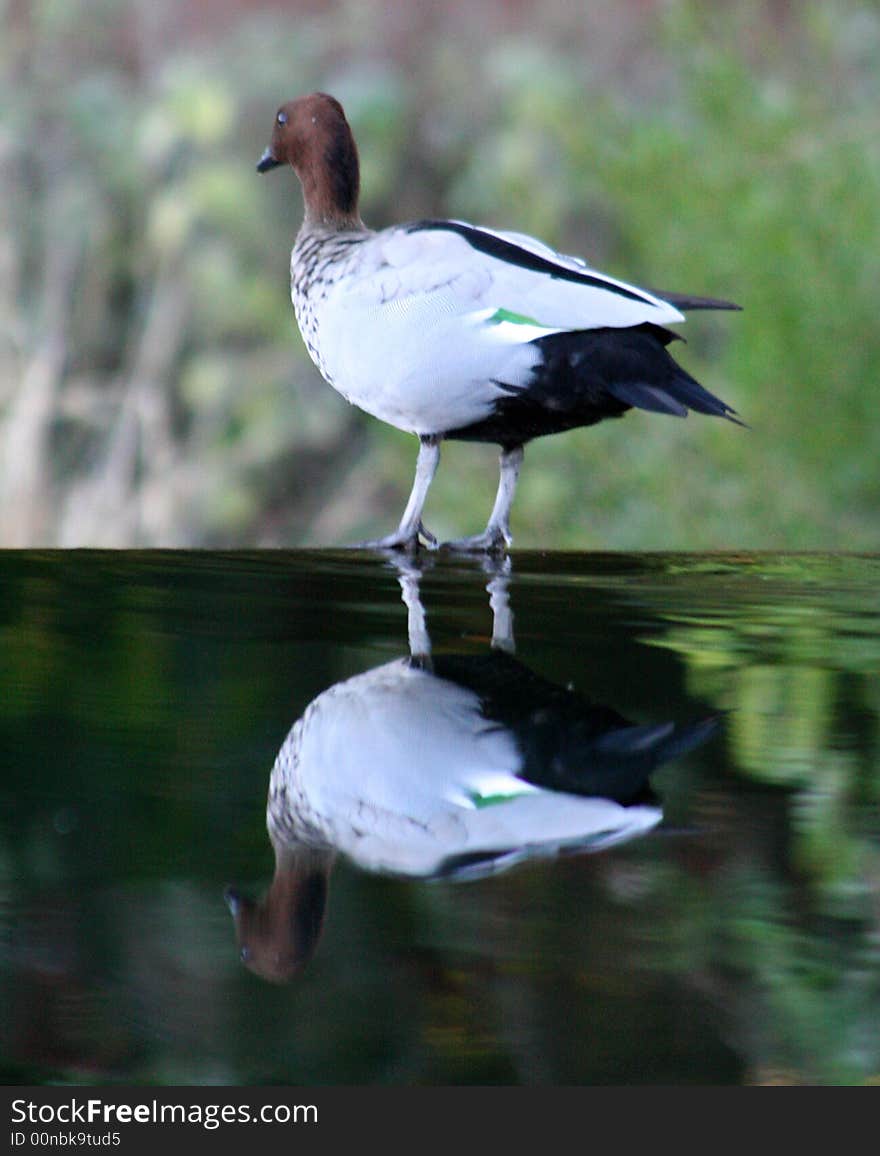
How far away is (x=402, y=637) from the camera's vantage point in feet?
7.15

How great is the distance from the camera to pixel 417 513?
11.6 ft

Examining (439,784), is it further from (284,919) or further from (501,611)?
(501,611)

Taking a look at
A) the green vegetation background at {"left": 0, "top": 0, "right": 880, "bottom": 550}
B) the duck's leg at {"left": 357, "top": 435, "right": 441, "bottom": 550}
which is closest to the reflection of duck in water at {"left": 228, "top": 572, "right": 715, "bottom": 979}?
the duck's leg at {"left": 357, "top": 435, "right": 441, "bottom": 550}

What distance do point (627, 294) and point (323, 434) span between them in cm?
726

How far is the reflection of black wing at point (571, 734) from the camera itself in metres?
1.51

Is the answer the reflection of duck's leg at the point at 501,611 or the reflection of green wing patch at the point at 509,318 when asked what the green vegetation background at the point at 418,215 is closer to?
the reflection of green wing patch at the point at 509,318

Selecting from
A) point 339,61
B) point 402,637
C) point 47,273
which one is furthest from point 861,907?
point 339,61

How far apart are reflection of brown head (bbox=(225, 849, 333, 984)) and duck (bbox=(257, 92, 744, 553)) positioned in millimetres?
1917

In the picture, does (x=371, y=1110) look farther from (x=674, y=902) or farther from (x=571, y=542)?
(x=571, y=542)

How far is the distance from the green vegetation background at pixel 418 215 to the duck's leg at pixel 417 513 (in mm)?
3628

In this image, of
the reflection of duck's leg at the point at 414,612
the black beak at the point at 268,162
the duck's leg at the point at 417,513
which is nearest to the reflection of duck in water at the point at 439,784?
the reflection of duck's leg at the point at 414,612

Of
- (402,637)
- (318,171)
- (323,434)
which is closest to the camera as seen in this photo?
(402,637)

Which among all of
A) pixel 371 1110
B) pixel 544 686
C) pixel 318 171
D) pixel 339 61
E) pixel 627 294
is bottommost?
pixel 371 1110

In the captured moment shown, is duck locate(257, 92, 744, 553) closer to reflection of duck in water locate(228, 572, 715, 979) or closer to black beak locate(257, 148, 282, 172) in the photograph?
black beak locate(257, 148, 282, 172)
